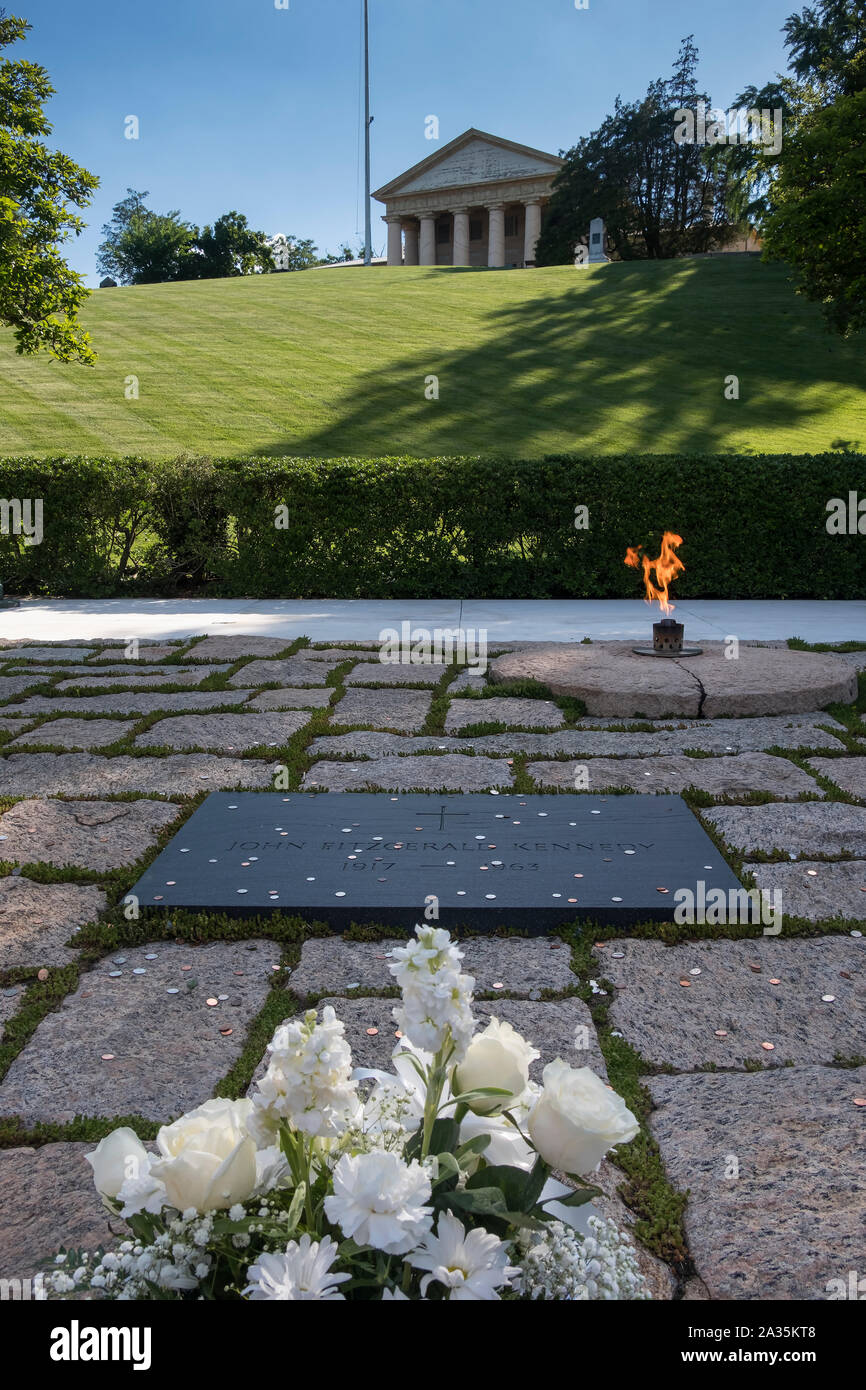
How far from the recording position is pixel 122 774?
426cm

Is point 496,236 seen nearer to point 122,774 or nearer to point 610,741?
point 610,741

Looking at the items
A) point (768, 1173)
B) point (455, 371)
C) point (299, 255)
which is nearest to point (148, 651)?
point (768, 1173)

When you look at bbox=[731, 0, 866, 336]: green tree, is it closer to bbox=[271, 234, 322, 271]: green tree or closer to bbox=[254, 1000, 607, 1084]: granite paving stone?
bbox=[254, 1000, 607, 1084]: granite paving stone

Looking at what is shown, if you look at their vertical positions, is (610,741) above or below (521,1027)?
above

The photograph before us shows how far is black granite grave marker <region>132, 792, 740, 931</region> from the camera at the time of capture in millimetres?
2861

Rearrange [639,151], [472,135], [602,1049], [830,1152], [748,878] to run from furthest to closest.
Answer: [472,135] → [639,151] → [748,878] → [602,1049] → [830,1152]

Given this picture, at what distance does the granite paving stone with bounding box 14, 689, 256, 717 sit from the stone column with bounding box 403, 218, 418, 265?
58.7 metres

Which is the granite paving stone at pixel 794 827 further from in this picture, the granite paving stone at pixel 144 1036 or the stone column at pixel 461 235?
the stone column at pixel 461 235

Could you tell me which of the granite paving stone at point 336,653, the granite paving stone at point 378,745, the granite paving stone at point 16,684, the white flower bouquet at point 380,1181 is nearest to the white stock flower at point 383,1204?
the white flower bouquet at point 380,1181

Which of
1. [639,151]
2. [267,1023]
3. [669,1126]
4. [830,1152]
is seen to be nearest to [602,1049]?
[669,1126]

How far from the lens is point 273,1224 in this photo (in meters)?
1.10

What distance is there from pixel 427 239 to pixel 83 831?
58.6 meters

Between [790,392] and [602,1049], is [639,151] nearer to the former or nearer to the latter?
[790,392]

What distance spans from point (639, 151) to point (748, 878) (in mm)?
45888
